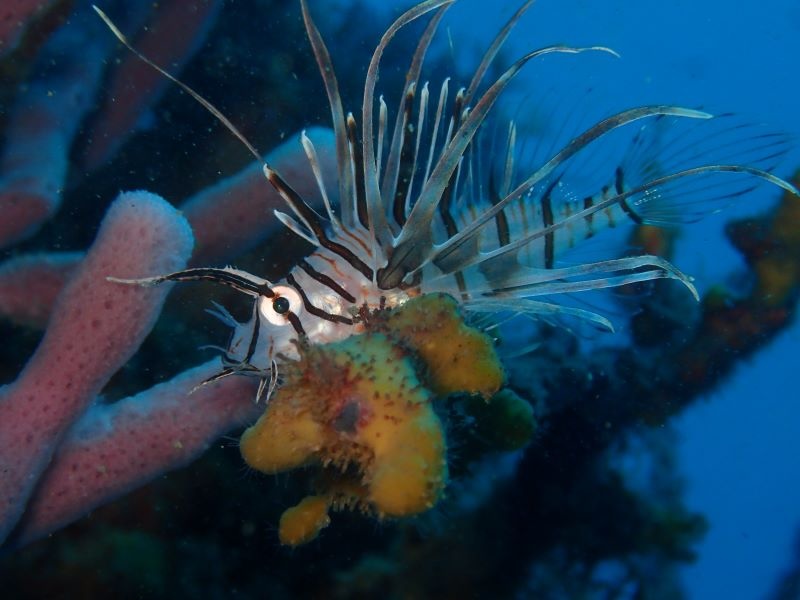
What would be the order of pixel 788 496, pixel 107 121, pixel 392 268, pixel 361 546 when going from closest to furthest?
pixel 392 268, pixel 361 546, pixel 107 121, pixel 788 496

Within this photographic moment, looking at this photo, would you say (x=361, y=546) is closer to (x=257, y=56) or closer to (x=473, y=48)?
(x=257, y=56)

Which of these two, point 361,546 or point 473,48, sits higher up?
point 473,48

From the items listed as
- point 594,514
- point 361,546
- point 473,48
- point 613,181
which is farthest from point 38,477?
point 473,48

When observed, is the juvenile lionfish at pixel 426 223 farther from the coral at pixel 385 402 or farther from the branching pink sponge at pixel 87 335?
the coral at pixel 385 402

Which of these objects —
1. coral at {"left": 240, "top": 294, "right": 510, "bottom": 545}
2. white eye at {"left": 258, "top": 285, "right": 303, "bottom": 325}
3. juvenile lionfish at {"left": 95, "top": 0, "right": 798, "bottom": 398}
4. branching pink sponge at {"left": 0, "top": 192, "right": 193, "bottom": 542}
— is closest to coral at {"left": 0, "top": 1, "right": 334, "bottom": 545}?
branching pink sponge at {"left": 0, "top": 192, "right": 193, "bottom": 542}

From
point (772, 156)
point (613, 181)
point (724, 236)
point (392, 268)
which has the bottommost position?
point (392, 268)

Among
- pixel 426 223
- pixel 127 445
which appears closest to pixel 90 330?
pixel 127 445
